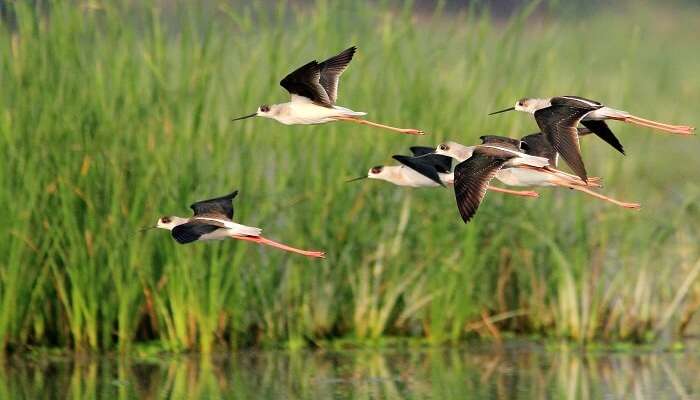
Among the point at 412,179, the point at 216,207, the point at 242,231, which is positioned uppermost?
the point at 412,179

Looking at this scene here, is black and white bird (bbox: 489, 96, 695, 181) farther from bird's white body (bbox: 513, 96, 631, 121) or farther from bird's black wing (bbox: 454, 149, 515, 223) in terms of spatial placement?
bird's black wing (bbox: 454, 149, 515, 223)

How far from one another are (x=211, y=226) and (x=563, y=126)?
1.81 meters

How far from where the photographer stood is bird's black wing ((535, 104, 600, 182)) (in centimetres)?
807

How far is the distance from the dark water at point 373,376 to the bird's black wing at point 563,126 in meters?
2.37

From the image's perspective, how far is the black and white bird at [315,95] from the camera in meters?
8.65

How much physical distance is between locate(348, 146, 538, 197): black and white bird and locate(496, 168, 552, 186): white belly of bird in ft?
0.20

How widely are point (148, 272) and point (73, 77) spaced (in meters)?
1.31

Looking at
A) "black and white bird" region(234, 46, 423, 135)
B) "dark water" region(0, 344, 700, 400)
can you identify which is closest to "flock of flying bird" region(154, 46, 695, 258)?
"black and white bird" region(234, 46, 423, 135)

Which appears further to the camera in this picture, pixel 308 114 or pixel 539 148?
pixel 539 148

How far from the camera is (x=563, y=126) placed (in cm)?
823

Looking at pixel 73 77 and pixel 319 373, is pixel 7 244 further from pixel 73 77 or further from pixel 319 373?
pixel 319 373

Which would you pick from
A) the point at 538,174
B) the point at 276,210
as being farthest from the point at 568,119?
the point at 276,210

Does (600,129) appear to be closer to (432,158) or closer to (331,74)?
(432,158)

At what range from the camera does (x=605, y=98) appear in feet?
46.1
